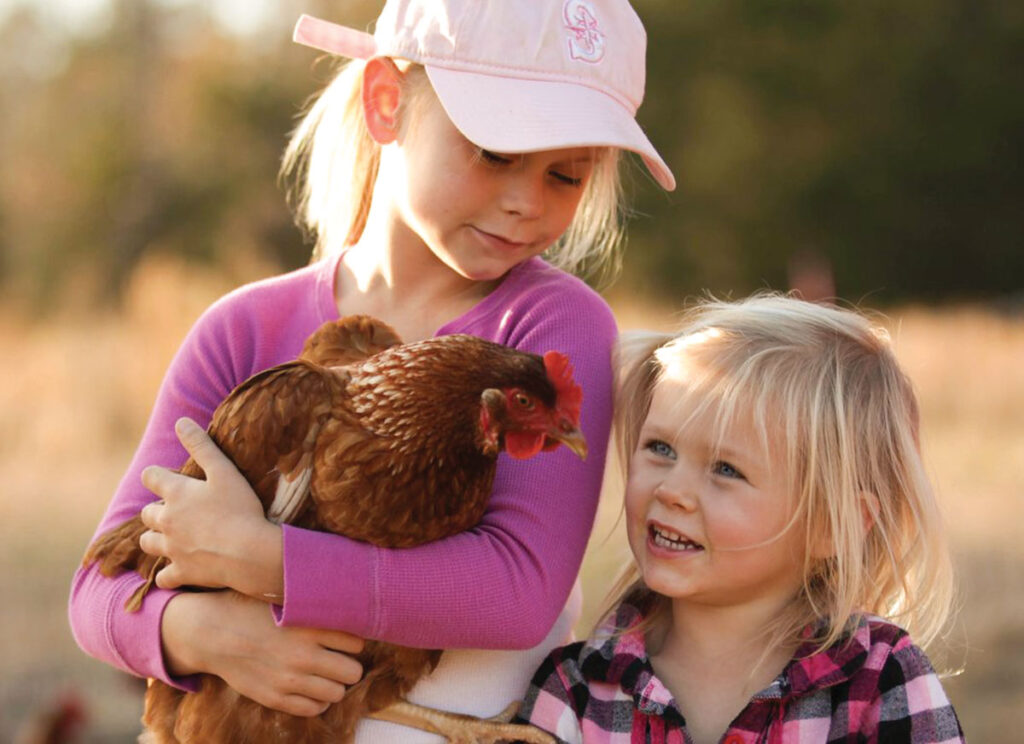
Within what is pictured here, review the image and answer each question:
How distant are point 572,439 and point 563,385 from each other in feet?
0.24

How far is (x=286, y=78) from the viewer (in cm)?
1534

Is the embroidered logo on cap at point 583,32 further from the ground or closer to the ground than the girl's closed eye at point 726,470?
further from the ground

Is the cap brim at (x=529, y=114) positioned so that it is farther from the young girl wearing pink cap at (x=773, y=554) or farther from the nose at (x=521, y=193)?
the young girl wearing pink cap at (x=773, y=554)

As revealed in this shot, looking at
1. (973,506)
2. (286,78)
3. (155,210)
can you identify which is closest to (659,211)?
(286,78)

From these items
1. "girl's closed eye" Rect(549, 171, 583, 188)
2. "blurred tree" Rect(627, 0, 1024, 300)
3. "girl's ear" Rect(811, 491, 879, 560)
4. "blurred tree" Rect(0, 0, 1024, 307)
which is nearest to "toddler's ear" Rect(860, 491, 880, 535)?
"girl's ear" Rect(811, 491, 879, 560)

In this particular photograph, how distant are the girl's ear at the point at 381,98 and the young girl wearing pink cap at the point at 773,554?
2.00 feet

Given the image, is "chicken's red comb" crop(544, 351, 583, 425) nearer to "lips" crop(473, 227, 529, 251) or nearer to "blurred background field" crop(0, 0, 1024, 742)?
"lips" crop(473, 227, 529, 251)

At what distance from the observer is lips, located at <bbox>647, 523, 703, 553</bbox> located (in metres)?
1.71

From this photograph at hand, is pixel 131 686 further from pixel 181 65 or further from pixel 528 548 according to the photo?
pixel 181 65

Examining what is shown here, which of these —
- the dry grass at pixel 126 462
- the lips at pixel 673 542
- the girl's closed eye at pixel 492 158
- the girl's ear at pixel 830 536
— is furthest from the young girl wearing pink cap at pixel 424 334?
the dry grass at pixel 126 462

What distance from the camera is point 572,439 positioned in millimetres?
1560

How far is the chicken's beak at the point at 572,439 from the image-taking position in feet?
5.12

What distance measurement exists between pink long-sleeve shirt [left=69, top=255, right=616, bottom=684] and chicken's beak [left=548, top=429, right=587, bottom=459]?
0.13 metres

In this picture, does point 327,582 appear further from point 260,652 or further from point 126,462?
point 126,462
